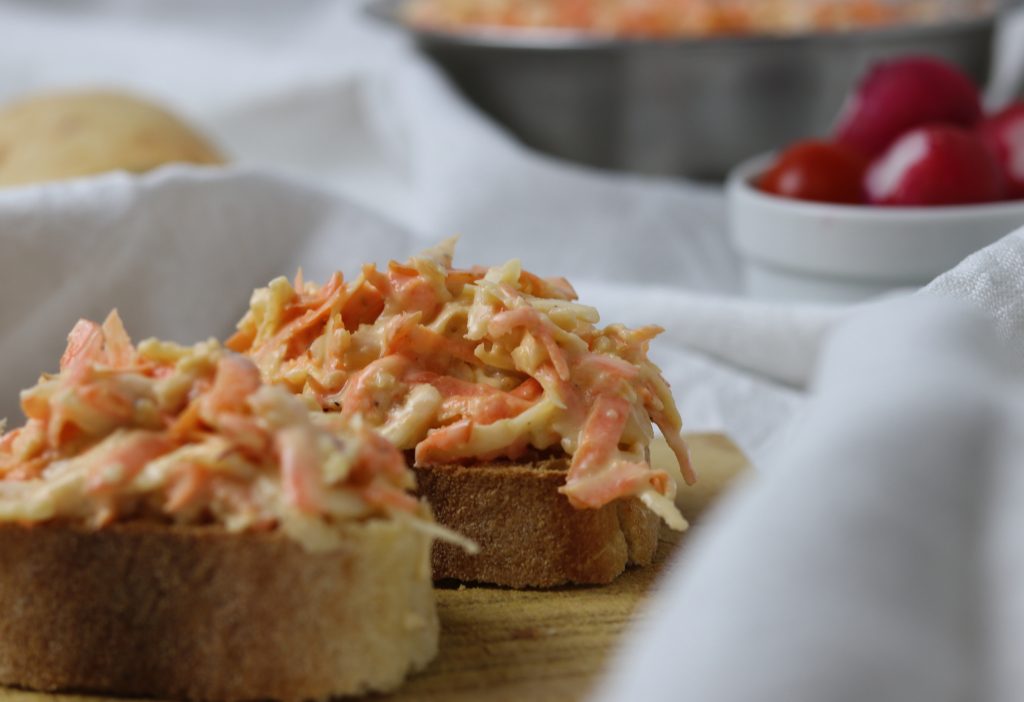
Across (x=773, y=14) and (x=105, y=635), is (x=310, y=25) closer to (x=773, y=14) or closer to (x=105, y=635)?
(x=773, y=14)

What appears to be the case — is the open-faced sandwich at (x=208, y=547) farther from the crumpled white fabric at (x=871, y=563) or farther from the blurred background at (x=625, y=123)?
the blurred background at (x=625, y=123)

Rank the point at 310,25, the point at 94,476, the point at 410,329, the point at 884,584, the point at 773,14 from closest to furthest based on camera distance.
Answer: the point at 884,584 < the point at 94,476 < the point at 410,329 < the point at 773,14 < the point at 310,25

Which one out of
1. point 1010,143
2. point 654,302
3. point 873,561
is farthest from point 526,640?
point 1010,143

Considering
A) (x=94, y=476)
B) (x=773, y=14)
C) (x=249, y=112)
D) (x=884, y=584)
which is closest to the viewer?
(x=884, y=584)

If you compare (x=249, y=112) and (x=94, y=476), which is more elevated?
(x=94, y=476)

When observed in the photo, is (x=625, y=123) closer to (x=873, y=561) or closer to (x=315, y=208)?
(x=315, y=208)

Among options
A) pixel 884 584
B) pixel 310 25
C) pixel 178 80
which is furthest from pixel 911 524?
pixel 310 25

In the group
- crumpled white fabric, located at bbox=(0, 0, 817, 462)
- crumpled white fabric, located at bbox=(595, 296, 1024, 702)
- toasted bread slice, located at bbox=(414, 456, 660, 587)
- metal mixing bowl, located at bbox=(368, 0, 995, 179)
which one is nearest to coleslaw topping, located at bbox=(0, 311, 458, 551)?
toasted bread slice, located at bbox=(414, 456, 660, 587)
